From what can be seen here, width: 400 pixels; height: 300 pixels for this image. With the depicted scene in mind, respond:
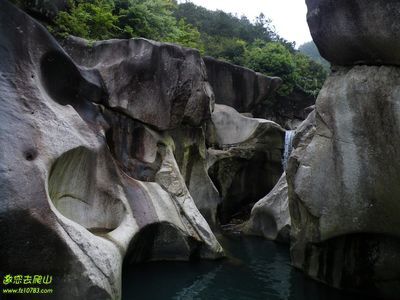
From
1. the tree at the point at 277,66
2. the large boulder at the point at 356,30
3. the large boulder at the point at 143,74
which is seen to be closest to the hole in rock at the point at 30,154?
the large boulder at the point at 143,74

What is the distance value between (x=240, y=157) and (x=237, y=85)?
16.2 feet

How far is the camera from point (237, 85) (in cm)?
2191

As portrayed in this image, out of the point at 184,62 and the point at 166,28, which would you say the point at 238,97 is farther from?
the point at 184,62

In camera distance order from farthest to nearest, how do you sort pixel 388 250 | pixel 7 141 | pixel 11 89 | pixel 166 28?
pixel 166 28
pixel 388 250
pixel 11 89
pixel 7 141

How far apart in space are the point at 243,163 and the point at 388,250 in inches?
418

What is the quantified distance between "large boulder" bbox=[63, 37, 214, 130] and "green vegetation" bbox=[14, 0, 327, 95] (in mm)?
1492

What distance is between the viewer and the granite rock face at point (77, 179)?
6.51 m

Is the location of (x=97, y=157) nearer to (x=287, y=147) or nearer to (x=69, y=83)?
(x=69, y=83)

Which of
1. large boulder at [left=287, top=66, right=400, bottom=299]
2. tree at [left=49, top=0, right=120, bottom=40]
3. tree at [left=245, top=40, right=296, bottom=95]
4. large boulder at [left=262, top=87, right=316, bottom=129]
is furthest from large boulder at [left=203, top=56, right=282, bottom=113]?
large boulder at [left=287, top=66, right=400, bottom=299]

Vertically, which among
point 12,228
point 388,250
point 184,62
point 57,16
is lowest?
point 388,250

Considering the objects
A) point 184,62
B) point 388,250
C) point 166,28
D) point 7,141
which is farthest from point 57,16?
point 388,250

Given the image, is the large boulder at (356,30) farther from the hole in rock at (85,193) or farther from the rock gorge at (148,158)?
the hole in rock at (85,193)

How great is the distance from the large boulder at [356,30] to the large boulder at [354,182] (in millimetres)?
279

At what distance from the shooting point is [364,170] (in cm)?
795
